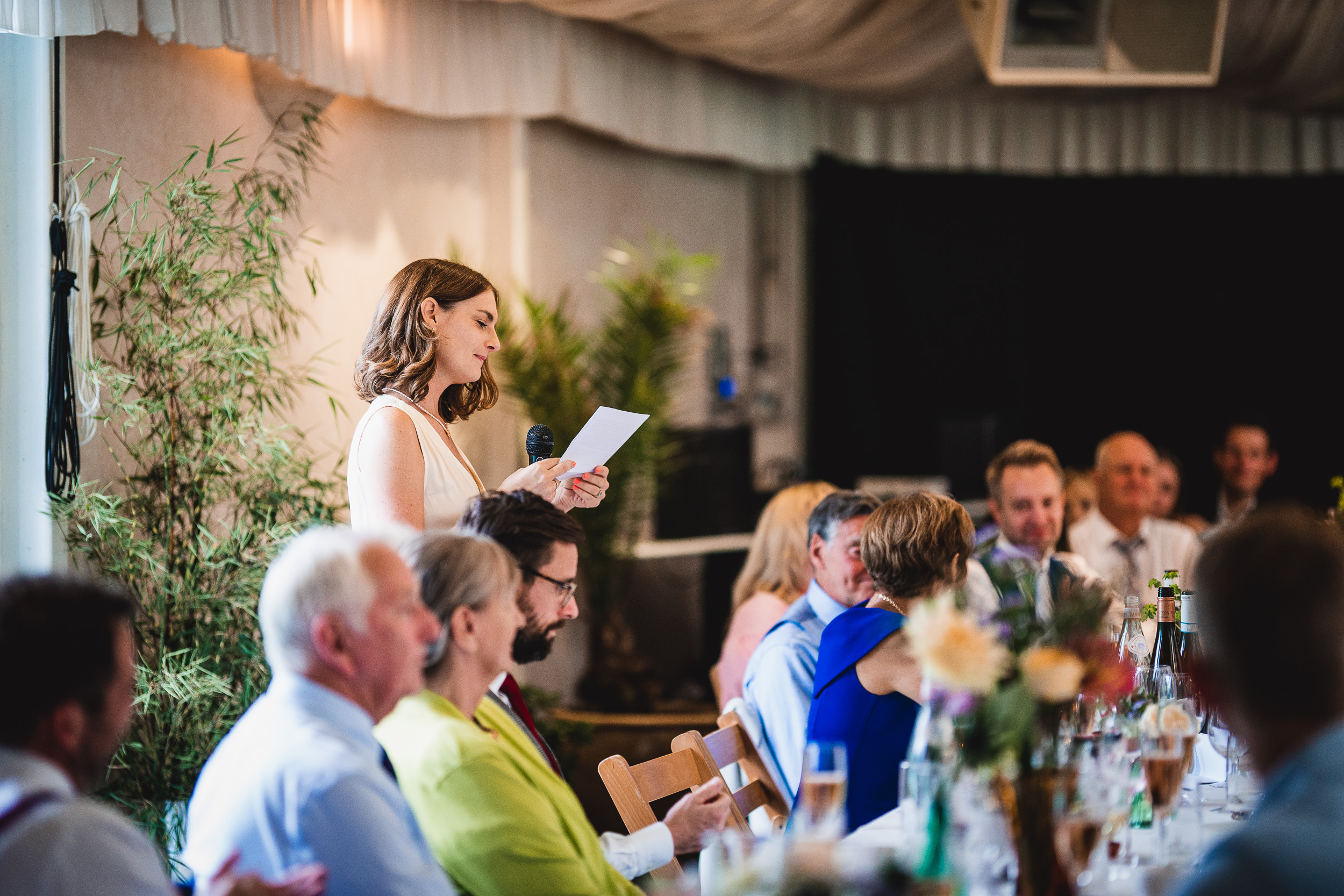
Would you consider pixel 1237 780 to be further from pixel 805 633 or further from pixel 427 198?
pixel 427 198

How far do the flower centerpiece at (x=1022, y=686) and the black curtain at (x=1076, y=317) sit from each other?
6316 mm

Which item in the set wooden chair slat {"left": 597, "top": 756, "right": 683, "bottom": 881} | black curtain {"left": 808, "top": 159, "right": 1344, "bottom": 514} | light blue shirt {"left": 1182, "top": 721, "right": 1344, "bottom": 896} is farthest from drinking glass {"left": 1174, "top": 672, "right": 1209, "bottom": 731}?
black curtain {"left": 808, "top": 159, "right": 1344, "bottom": 514}

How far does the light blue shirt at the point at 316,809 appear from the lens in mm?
1597

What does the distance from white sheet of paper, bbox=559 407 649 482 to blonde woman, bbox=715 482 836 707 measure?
1135mm

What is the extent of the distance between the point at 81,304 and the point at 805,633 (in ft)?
7.71

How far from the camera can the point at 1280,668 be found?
1.42 m

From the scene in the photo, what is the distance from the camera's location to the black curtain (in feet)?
26.6

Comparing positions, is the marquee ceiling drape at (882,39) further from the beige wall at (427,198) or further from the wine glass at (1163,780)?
the wine glass at (1163,780)

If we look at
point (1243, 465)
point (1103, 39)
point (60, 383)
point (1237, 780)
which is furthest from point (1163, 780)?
point (1243, 465)

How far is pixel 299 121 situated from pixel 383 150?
0.67 m

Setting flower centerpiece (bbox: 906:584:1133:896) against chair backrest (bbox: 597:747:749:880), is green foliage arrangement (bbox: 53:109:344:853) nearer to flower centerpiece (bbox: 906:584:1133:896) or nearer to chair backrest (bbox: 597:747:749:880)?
chair backrest (bbox: 597:747:749:880)

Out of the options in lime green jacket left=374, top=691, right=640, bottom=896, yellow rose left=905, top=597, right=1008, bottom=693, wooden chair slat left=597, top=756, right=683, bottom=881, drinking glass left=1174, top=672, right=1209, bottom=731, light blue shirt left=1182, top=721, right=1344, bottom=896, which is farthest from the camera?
drinking glass left=1174, top=672, right=1209, bottom=731

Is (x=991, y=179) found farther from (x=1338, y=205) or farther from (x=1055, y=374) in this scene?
(x=1338, y=205)

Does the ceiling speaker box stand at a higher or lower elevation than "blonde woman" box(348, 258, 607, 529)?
higher
